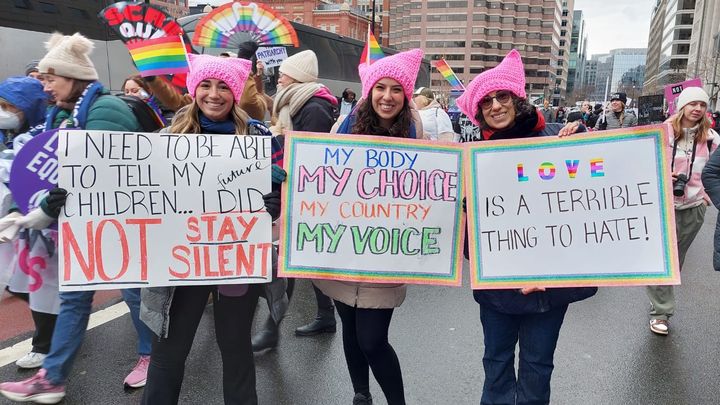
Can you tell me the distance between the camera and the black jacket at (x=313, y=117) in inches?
147

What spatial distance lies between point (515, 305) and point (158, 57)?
3.17m

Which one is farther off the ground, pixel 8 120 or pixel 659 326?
pixel 8 120

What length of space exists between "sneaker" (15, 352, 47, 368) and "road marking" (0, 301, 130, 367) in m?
0.15

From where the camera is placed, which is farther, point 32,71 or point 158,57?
point 32,71

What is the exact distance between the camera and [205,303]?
2.43 m

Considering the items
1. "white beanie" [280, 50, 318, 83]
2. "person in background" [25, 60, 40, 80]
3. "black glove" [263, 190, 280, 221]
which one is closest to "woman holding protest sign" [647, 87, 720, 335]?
"white beanie" [280, 50, 318, 83]

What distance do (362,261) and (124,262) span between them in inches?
43.1

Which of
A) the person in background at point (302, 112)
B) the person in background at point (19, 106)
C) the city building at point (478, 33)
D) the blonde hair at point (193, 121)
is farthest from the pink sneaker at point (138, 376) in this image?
the city building at point (478, 33)

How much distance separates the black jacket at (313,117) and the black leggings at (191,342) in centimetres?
160

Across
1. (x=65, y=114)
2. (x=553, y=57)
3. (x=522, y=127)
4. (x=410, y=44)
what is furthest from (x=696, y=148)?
(x=553, y=57)

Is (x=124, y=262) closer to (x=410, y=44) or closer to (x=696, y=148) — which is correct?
(x=696, y=148)

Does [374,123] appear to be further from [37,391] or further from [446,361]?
[37,391]

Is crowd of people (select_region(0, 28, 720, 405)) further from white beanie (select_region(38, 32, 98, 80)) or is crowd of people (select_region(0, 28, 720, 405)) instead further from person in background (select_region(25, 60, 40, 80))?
person in background (select_region(25, 60, 40, 80))

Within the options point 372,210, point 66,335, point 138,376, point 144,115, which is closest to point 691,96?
point 372,210
